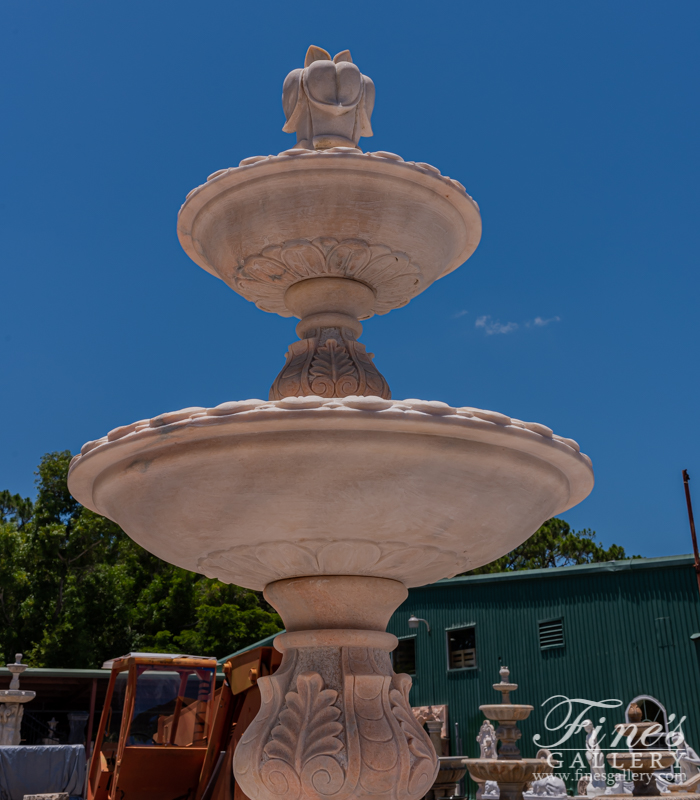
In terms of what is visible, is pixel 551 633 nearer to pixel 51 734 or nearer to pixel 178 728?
pixel 178 728

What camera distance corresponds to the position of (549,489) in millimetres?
2963

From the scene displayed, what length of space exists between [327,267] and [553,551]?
38.3 m

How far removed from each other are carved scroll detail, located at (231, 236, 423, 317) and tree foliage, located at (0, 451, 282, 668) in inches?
981

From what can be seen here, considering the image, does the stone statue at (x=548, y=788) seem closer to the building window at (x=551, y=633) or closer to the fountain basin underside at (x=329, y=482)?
the building window at (x=551, y=633)

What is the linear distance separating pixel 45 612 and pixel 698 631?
20703mm

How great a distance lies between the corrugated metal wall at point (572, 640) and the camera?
16.7m

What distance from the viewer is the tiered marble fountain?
250 centimetres

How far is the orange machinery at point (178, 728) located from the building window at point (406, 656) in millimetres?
13184

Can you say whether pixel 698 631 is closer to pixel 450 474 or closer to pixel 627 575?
pixel 627 575

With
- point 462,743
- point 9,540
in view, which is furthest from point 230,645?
point 462,743

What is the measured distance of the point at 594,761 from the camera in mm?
16641

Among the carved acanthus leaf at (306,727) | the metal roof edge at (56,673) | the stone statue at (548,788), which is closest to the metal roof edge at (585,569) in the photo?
the stone statue at (548,788)

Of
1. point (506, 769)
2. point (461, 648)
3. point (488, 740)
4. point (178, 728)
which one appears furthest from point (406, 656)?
point (178, 728)

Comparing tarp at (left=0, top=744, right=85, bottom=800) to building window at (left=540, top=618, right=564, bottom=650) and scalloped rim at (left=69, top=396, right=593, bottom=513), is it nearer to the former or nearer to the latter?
building window at (left=540, top=618, right=564, bottom=650)
